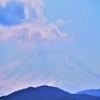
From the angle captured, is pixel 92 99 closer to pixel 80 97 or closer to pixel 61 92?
pixel 80 97

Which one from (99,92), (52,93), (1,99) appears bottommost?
(1,99)

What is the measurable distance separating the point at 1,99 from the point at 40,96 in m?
8.16

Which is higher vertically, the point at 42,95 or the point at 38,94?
the point at 38,94

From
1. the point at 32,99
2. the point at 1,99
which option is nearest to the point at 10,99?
the point at 1,99

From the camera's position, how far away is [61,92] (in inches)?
1822

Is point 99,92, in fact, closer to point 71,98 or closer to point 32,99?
point 71,98

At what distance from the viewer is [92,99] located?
1774 inches

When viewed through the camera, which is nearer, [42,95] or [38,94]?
[42,95]

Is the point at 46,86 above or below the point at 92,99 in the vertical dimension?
above

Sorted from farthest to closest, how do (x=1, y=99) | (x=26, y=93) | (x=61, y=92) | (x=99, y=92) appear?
(x=99, y=92) < (x=61, y=92) < (x=26, y=93) < (x=1, y=99)

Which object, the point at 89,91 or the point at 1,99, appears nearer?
the point at 1,99

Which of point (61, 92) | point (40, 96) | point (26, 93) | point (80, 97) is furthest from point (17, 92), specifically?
point (80, 97)

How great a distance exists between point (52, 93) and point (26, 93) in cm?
581

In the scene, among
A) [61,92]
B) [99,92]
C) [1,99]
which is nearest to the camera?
[1,99]
